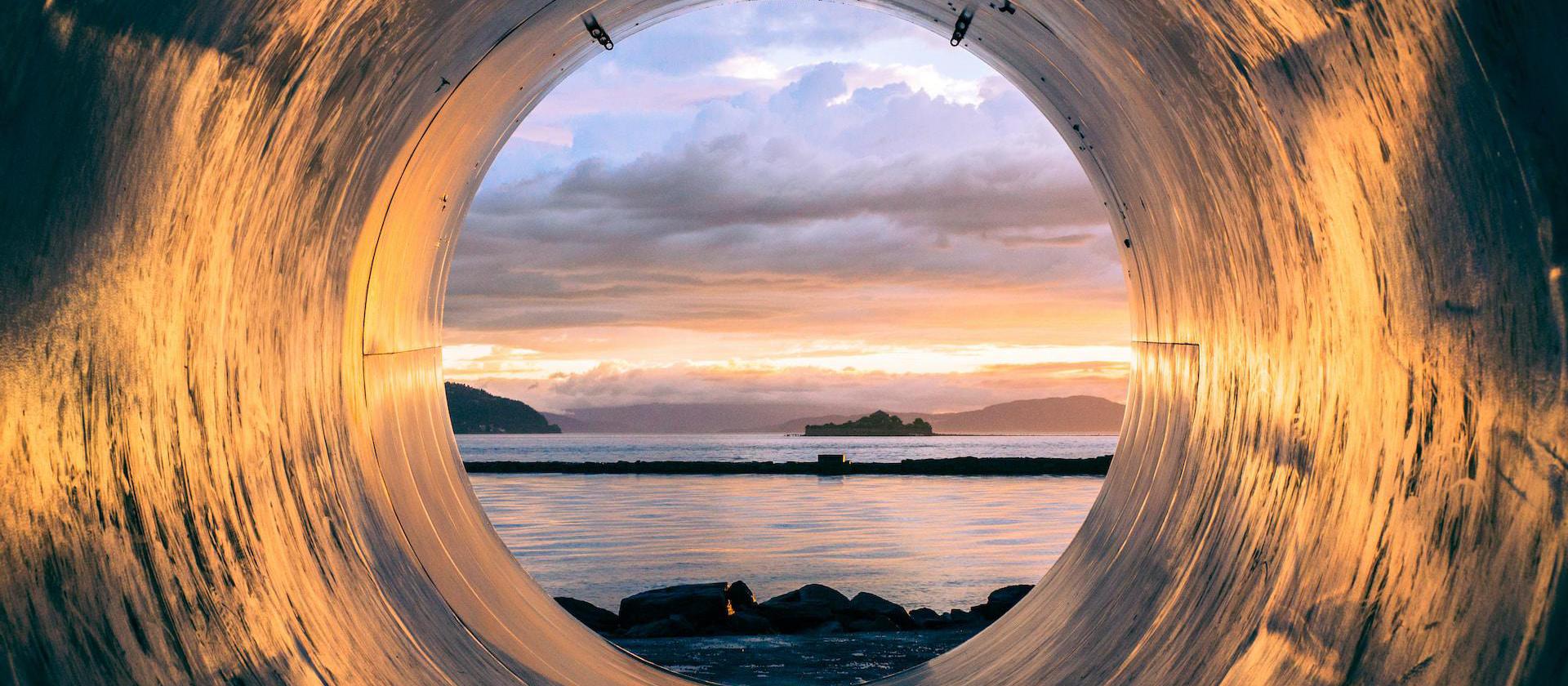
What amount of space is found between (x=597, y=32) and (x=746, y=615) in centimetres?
620

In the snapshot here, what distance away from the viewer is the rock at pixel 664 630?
36.7 ft

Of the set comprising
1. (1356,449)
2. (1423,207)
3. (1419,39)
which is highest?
(1419,39)

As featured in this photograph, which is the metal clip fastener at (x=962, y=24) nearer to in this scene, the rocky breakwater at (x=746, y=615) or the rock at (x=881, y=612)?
the rocky breakwater at (x=746, y=615)

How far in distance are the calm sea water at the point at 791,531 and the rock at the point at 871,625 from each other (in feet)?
17.8

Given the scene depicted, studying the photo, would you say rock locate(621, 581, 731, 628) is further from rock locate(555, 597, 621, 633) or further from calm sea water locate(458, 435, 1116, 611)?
calm sea water locate(458, 435, 1116, 611)

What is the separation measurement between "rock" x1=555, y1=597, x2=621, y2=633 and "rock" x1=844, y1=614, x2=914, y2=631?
7.34 ft

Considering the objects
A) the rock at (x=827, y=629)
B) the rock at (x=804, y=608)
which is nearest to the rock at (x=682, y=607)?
the rock at (x=804, y=608)

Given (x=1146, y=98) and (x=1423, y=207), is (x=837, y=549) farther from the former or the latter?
(x=1423, y=207)

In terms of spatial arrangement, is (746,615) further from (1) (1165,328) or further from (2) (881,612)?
(1) (1165,328)

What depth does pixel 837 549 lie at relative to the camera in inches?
1006

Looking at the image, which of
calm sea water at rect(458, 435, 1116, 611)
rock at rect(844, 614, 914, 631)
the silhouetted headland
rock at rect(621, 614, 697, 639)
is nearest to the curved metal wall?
rock at rect(621, 614, 697, 639)

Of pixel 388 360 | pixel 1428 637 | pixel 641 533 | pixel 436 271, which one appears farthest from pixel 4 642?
pixel 641 533

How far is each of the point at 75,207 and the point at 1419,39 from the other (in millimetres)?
3028

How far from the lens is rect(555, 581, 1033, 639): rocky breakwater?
451 inches
